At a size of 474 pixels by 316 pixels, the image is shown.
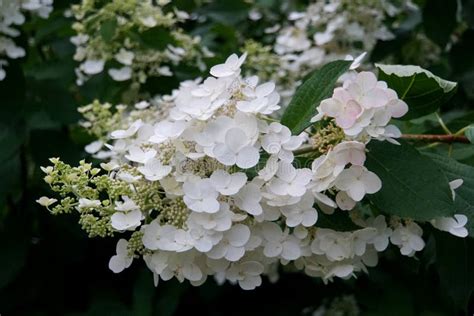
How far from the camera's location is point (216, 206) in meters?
1.04

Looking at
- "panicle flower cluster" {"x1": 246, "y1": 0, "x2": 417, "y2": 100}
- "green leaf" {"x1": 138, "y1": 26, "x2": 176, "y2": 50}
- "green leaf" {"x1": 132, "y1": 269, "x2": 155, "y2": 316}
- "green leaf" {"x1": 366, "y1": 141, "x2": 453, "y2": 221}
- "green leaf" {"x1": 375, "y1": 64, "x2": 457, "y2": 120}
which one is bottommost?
"green leaf" {"x1": 132, "y1": 269, "x2": 155, "y2": 316}

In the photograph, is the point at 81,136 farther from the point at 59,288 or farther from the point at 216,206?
the point at 216,206

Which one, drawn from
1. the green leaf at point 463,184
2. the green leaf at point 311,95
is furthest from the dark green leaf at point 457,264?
the green leaf at point 311,95

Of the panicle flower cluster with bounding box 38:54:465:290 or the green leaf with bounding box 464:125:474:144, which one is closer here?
the panicle flower cluster with bounding box 38:54:465:290

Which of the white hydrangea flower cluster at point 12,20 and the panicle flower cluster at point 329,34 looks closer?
the white hydrangea flower cluster at point 12,20

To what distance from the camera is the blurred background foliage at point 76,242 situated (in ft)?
5.81

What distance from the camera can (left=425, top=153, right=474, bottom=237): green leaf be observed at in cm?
119

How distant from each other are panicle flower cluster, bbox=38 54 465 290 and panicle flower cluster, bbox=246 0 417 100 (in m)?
0.99

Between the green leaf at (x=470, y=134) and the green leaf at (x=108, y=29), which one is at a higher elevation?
the green leaf at (x=470, y=134)

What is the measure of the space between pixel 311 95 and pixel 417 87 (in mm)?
187

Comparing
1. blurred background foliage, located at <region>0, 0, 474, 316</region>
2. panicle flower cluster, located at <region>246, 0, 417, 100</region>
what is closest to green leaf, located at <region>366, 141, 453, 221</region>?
blurred background foliage, located at <region>0, 0, 474, 316</region>

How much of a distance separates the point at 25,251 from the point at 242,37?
117cm

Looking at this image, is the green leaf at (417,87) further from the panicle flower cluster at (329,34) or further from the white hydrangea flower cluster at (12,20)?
the white hydrangea flower cluster at (12,20)

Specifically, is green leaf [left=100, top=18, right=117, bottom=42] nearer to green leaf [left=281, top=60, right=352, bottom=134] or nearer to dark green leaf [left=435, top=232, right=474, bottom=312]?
green leaf [left=281, top=60, right=352, bottom=134]
